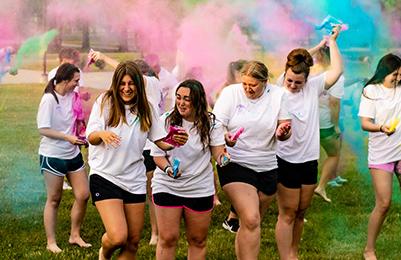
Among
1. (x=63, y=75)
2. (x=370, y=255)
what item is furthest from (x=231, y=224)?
(x=63, y=75)

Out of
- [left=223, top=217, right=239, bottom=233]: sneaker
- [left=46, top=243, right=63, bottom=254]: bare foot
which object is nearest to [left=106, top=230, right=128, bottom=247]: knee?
[left=46, top=243, right=63, bottom=254]: bare foot

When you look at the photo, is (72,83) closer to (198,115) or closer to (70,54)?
(70,54)

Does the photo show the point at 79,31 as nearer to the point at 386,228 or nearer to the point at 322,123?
the point at 322,123

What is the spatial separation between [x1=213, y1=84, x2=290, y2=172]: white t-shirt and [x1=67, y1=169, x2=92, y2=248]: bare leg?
4.96ft

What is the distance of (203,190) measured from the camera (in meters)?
5.78

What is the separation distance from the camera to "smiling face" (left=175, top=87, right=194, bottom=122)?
575 cm

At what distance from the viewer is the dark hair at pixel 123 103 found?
561 cm

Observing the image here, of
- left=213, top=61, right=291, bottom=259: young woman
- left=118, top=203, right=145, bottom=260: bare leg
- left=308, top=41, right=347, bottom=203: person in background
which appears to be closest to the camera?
left=118, top=203, right=145, bottom=260: bare leg

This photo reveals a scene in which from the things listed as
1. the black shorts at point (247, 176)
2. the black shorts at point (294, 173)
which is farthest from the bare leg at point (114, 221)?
the black shorts at point (294, 173)

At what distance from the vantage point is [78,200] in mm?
7086

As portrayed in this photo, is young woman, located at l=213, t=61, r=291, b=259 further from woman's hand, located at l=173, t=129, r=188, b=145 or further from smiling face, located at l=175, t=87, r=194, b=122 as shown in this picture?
woman's hand, located at l=173, t=129, r=188, b=145

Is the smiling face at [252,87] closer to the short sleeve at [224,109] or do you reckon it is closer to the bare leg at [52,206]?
the short sleeve at [224,109]

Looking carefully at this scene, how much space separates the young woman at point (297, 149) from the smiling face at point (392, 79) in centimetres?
59

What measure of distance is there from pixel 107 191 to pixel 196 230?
2.21ft
